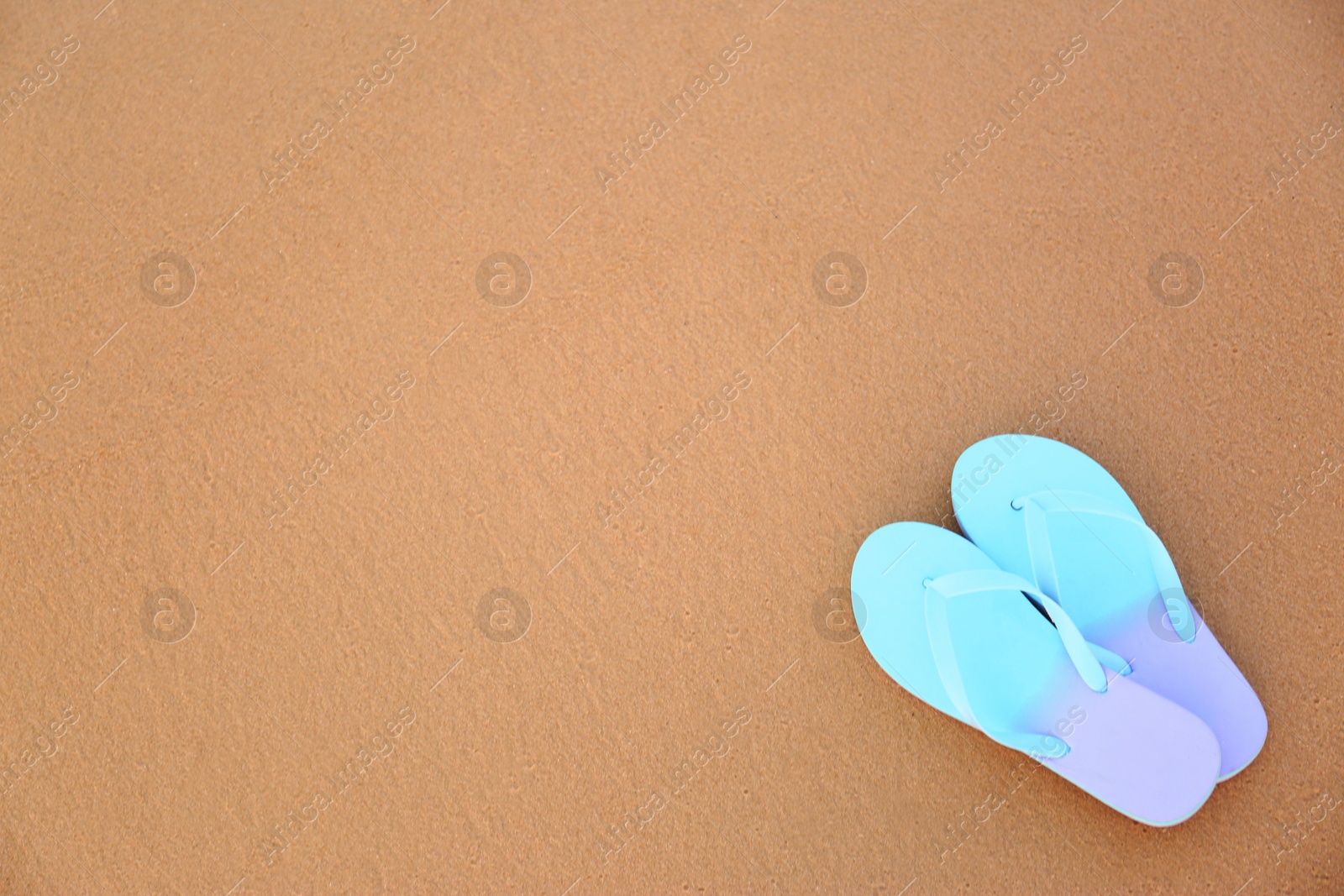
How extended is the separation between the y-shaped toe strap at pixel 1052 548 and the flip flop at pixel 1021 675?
51mm

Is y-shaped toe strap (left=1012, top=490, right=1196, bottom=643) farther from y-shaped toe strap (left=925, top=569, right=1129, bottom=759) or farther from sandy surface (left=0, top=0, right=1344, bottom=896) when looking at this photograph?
sandy surface (left=0, top=0, right=1344, bottom=896)

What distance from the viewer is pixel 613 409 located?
1574 mm

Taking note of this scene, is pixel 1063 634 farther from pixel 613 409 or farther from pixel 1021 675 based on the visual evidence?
pixel 613 409

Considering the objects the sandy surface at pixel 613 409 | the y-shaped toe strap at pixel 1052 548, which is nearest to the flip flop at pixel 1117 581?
the y-shaped toe strap at pixel 1052 548

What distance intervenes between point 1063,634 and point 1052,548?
198 millimetres

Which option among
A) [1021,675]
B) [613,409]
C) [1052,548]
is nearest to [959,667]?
→ [1021,675]

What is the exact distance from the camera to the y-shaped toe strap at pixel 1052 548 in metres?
1.36

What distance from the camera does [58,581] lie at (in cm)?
156

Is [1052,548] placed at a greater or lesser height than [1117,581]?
greater

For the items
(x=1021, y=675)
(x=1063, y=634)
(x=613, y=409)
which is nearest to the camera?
(x=1063, y=634)

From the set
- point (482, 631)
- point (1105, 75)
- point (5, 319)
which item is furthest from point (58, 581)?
point (1105, 75)

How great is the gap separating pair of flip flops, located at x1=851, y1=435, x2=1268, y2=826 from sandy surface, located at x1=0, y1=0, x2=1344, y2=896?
0.30 ft

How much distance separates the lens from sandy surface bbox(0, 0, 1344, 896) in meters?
1.49

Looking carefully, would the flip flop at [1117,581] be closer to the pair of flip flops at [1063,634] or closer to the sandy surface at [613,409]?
the pair of flip flops at [1063,634]
